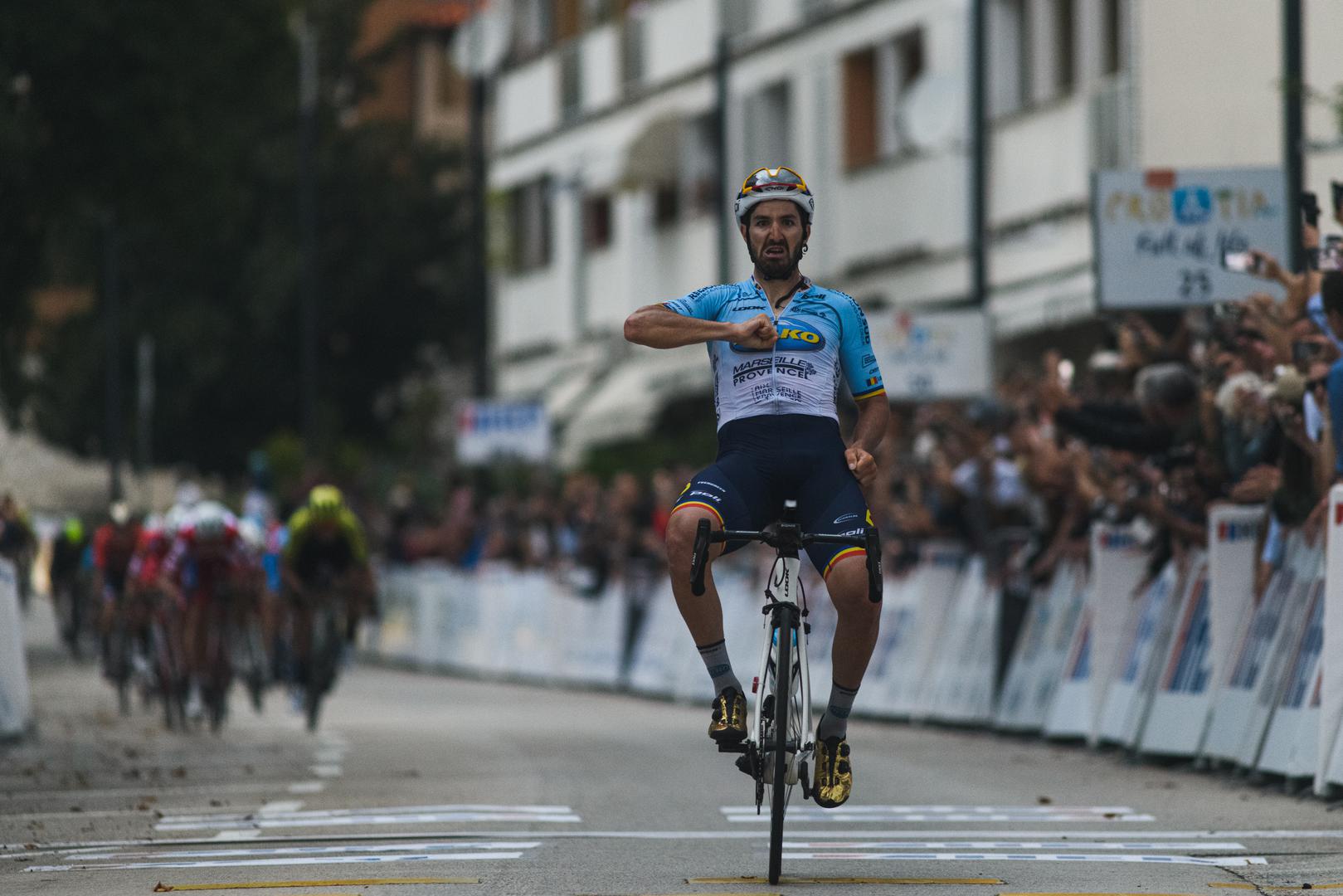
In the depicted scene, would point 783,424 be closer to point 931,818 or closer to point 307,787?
point 931,818

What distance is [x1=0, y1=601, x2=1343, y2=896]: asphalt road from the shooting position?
1060cm

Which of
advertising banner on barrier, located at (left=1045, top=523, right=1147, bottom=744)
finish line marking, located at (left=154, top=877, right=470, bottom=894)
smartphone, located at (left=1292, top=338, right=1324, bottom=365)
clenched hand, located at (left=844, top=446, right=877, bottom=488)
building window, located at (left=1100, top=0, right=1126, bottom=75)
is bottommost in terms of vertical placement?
finish line marking, located at (left=154, top=877, right=470, bottom=894)

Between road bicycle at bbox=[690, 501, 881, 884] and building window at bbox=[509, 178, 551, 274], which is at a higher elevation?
building window at bbox=[509, 178, 551, 274]

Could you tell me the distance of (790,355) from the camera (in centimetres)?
1091

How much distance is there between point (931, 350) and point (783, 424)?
1484 centimetres

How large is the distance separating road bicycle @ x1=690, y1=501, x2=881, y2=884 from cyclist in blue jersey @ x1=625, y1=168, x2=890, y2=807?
69mm

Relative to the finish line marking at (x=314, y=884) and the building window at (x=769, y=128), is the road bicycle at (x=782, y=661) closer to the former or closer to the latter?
the finish line marking at (x=314, y=884)

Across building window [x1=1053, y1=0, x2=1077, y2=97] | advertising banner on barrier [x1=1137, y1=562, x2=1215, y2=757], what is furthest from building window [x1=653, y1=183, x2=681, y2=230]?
advertising banner on barrier [x1=1137, y1=562, x2=1215, y2=757]

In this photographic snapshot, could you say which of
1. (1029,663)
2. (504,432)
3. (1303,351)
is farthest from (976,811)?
(504,432)

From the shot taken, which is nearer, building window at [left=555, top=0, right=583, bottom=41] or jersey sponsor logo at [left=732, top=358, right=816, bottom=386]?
jersey sponsor logo at [left=732, top=358, right=816, bottom=386]

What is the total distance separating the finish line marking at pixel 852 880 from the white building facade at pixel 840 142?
37.0ft

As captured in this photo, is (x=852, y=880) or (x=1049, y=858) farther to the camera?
(x=1049, y=858)

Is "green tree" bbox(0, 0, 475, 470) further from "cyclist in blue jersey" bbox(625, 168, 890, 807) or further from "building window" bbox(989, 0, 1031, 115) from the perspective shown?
"cyclist in blue jersey" bbox(625, 168, 890, 807)

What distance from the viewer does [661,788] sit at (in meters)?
15.1
